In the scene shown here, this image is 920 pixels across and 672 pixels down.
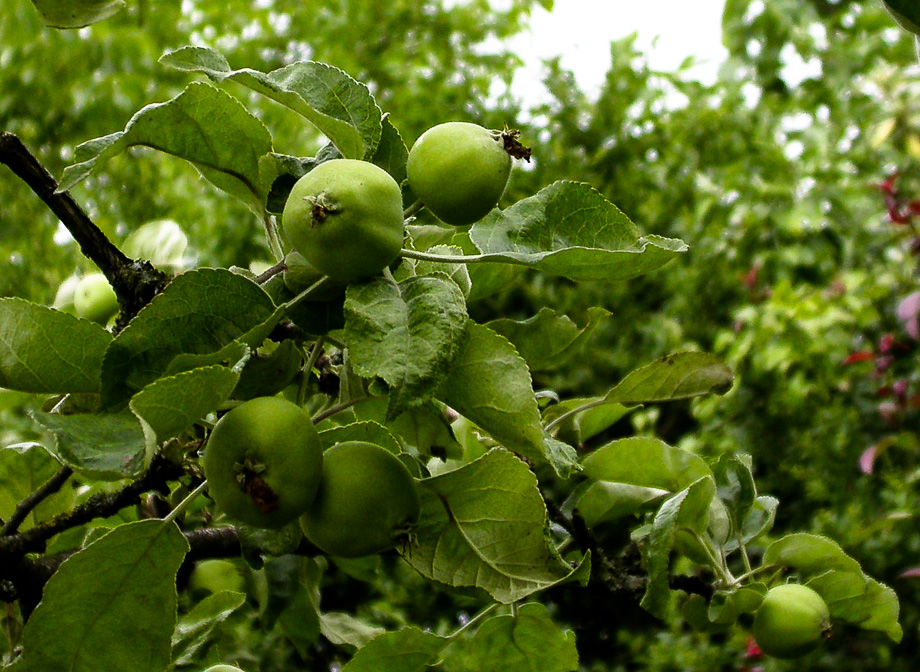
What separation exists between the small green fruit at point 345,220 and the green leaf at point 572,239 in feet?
0.29

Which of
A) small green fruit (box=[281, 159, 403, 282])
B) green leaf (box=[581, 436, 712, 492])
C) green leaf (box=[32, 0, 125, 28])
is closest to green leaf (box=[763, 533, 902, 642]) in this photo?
green leaf (box=[581, 436, 712, 492])

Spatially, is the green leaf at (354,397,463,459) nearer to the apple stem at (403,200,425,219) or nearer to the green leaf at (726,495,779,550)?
the apple stem at (403,200,425,219)

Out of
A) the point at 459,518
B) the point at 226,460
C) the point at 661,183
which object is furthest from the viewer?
the point at 661,183

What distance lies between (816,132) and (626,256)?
339cm

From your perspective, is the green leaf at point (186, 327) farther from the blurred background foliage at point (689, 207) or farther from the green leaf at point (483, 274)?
the blurred background foliage at point (689, 207)

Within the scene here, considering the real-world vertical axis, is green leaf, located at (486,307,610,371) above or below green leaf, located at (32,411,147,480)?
below

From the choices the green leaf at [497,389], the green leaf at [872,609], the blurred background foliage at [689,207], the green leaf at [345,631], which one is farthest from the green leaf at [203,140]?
the blurred background foliage at [689,207]

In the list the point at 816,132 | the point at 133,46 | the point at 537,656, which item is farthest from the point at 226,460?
the point at 816,132

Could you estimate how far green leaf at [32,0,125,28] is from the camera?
793 mm

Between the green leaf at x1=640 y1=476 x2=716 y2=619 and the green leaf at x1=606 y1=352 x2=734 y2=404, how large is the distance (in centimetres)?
10

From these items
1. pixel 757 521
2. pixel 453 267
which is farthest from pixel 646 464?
pixel 453 267

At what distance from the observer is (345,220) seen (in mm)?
577

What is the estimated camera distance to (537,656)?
86 cm

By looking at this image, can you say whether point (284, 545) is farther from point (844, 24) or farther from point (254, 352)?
point (844, 24)
